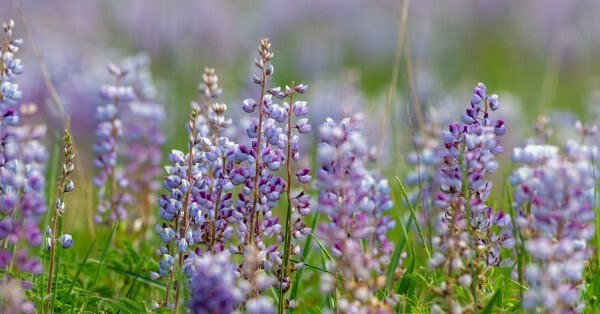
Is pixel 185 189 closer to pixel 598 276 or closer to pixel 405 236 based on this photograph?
pixel 405 236

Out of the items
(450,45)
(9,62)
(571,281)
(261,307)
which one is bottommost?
(261,307)

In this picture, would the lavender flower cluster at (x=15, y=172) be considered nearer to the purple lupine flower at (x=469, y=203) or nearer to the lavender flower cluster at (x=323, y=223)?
the lavender flower cluster at (x=323, y=223)

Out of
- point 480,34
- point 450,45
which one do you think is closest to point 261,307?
point 450,45

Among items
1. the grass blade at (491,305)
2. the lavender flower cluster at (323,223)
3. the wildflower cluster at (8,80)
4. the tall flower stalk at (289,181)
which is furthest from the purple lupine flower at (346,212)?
the wildflower cluster at (8,80)

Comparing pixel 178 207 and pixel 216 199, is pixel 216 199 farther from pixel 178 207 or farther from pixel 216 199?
pixel 178 207

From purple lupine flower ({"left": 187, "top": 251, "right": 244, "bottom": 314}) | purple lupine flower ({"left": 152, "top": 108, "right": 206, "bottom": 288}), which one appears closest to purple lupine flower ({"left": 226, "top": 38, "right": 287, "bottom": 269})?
purple lupine flower ({"left": 152, "top": 108, "right": 206, "bottom": 288})

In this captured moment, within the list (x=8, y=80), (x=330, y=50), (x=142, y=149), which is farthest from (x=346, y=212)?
(x=330, y=50)

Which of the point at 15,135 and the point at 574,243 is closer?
the point at 574,243

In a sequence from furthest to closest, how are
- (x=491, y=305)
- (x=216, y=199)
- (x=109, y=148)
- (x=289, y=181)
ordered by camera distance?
(x=109, y=148), (x=216, y=199), (x=289, y=181), (x=491, y=305)
